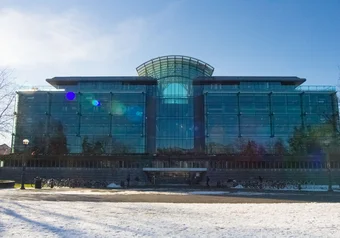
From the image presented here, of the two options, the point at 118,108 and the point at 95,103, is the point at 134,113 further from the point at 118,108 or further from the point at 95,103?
the point at 95,103

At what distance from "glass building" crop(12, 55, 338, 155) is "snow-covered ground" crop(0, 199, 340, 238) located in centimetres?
4997

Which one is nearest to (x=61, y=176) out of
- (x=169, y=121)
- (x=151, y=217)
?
(x=169, y=121)

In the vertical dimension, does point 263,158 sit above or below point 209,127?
below

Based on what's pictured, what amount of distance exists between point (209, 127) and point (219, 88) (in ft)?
27.2

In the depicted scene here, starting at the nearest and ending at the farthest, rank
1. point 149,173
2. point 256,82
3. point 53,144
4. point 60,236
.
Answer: point 60,236
point 149,173
point 53,144
point 256,82

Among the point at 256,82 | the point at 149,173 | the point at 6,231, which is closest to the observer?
the point at 6,231

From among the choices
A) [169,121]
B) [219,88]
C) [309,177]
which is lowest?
[309,177]

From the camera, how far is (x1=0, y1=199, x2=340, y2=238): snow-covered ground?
31.0 ft

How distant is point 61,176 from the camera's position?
57.2 m

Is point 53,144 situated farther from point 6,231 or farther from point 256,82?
point 6,231

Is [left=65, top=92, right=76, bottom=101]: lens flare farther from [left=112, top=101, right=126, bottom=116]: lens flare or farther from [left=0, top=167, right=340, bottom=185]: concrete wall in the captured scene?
[left=0, top=167, right=340, bottom=185]: concrete wall

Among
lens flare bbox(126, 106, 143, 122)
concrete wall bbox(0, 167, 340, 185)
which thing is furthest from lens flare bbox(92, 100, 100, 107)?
concrete wall bbox(0, 167, 340, 185)

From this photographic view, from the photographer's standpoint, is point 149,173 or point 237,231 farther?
point 149,173

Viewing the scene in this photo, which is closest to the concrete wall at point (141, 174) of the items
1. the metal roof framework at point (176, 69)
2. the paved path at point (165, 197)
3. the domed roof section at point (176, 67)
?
the metal roof framework at point (176, 69)
